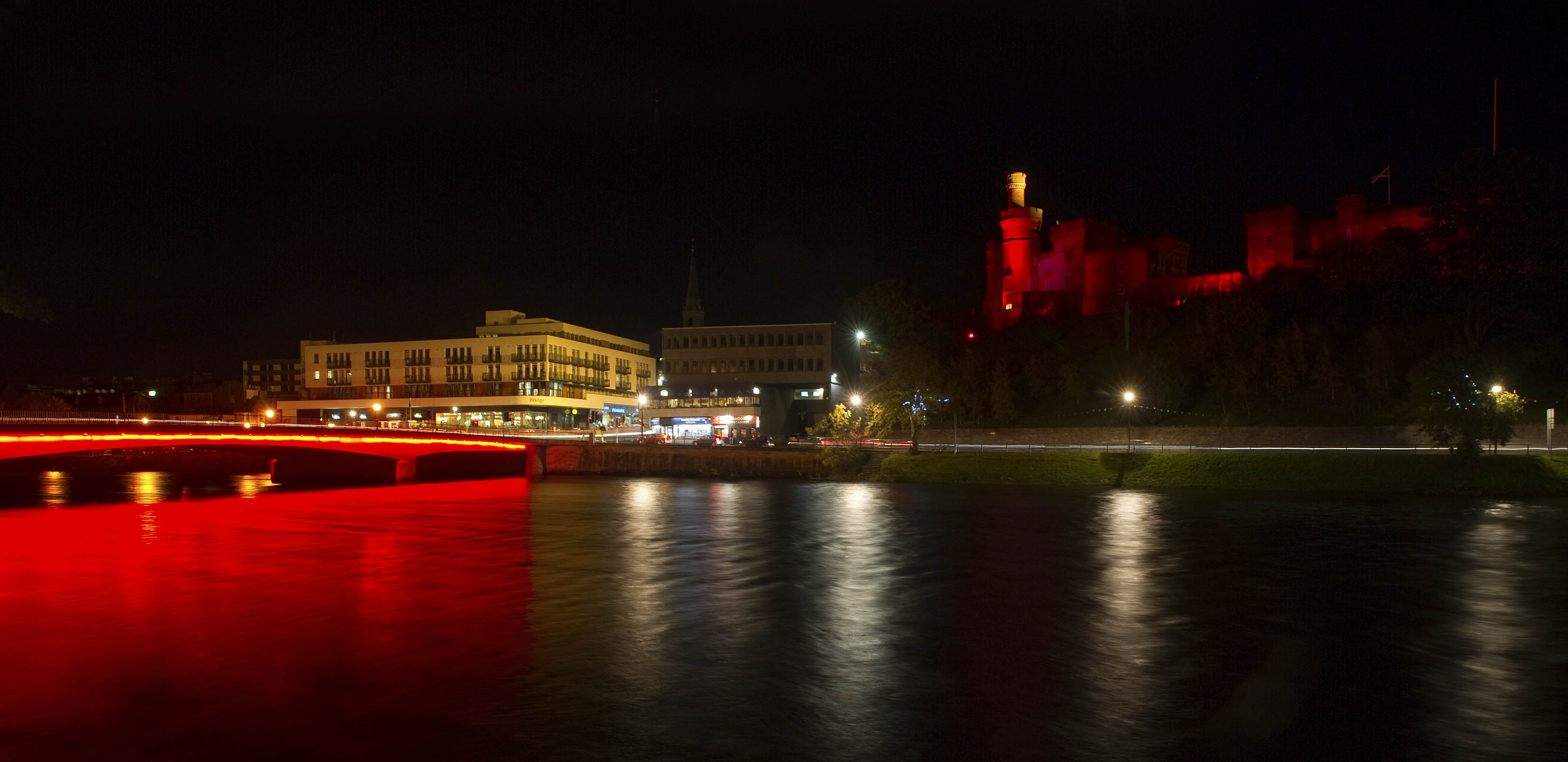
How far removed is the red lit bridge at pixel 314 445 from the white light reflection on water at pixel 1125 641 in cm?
4330

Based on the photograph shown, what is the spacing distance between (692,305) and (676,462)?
79563 millimetres

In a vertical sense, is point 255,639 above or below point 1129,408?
below

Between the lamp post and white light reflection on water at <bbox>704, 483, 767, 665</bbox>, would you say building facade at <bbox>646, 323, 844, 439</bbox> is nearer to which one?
the lamp post

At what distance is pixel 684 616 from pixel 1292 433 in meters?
48.9

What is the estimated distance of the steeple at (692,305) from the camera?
148 metres

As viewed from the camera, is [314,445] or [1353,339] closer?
[314,445]

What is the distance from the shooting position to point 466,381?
116562 millimetres

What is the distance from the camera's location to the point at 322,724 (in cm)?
1251

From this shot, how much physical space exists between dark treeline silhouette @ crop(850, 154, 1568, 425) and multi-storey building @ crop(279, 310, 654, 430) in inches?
2071

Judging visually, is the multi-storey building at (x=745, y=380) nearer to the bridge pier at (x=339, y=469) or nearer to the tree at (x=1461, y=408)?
the bridge pier at (x=339, y=469)

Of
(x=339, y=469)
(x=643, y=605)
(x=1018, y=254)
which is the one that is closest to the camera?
(x=643, y=605)

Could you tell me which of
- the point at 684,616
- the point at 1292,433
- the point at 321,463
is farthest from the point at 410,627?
the point at 321,463

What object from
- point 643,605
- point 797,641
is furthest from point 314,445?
point 797,641

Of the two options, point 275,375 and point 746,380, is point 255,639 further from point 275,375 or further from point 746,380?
point 275,375
